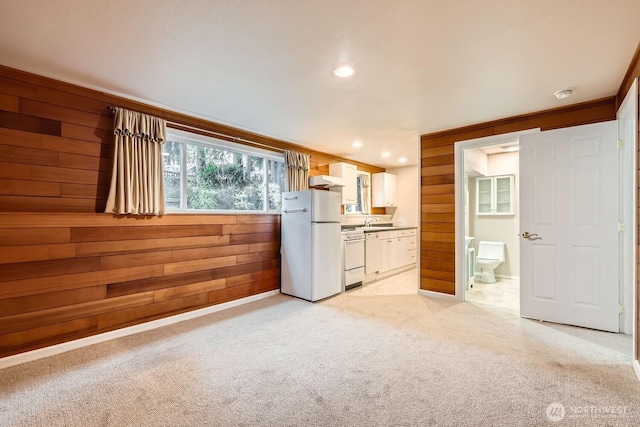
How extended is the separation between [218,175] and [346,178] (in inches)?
98.4

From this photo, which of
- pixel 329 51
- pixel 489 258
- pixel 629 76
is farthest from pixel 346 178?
pixel 629 76

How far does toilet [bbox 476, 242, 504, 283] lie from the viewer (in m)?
5.16

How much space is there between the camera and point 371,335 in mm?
2932

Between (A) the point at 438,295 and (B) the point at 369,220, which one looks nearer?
(A) the point at 438,295

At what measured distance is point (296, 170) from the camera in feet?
15.7

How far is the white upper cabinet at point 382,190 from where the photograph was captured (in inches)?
265

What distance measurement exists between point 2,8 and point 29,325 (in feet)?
7.55

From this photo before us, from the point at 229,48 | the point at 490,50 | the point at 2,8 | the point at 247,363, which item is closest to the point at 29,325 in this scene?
the point at 247,363

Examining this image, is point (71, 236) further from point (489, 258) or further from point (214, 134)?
point (489, 258)

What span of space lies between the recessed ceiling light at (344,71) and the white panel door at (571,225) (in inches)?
90.7

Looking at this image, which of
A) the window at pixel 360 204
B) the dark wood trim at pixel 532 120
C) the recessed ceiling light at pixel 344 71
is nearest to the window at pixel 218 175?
the recessed ceiling light at pixel 344 71

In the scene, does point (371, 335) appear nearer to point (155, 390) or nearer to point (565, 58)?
point (155, 390)

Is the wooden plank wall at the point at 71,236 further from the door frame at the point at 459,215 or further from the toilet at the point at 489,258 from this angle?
the toilet at the point at 489,258

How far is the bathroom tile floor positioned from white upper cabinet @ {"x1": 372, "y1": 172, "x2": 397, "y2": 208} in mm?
2425
